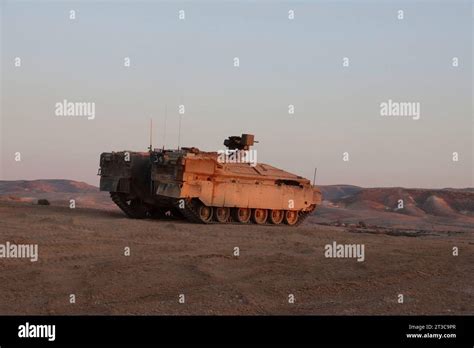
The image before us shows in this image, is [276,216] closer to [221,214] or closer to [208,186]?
[221,214]

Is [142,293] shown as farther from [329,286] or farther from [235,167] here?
[235,167]

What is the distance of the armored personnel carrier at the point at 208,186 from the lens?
25953mm

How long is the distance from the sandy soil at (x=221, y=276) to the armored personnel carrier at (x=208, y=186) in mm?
5955

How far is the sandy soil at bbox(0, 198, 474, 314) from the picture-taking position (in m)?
11.6

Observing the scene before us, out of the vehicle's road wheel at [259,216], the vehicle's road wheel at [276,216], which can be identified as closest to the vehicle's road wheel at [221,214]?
the vehicle's road wheel at [259,216]

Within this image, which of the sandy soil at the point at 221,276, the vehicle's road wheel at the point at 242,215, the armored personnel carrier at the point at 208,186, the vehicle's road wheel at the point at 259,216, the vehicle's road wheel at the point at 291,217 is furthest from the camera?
the vehicle's road wheel at the point at 291,217

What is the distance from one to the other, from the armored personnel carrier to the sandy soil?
19.5 ft

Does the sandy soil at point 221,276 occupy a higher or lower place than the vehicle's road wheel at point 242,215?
lower

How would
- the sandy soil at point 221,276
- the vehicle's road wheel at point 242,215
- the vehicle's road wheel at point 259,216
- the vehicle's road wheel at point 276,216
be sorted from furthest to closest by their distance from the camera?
the vehicle's road wheel at point 276,216 → the vehicle's road wheel at point 259,216 → the vehicle's road wheel at point 242,215 → the sandy soil at point 221,276

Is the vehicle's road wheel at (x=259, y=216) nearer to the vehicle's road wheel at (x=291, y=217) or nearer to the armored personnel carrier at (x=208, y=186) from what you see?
the armored personnel carrier at (x=208, y=186)

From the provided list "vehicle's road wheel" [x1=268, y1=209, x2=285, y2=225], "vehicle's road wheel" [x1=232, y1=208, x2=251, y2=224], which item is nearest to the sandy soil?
"vehicle's road wheel" [x1=232, y1=208, x2=251, y2=224]

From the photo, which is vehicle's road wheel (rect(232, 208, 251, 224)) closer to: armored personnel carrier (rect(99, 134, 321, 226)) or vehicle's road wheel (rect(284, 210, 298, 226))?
armored personnel carrier (rect(99, 134, 321, 226))

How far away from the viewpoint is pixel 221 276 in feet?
45.5
